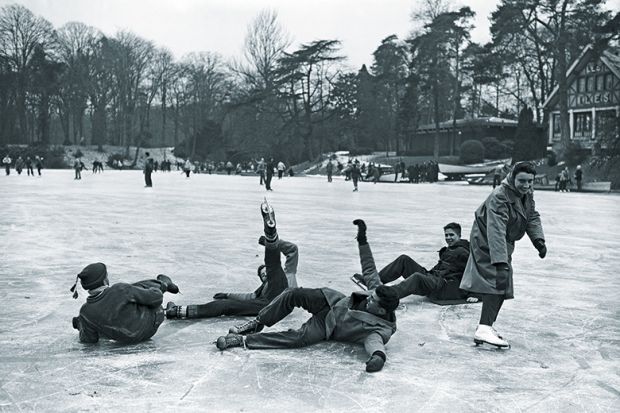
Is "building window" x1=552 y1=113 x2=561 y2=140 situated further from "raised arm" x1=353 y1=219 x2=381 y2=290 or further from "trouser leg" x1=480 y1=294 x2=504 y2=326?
"trouser leg" x1=480 y1=294 x2=504 y2=326

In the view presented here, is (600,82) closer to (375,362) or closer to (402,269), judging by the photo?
(402,269)

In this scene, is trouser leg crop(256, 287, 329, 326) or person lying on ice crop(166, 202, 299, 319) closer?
trouser leg crop(256, 287, 329, 326)

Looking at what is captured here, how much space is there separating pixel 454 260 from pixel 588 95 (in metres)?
45.4

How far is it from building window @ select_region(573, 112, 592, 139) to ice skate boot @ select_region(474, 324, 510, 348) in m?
45.6

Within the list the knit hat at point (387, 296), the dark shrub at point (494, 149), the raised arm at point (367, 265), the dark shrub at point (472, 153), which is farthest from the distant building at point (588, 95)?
the knit hat at point (387, 296)

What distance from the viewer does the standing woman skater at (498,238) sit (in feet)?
15.4

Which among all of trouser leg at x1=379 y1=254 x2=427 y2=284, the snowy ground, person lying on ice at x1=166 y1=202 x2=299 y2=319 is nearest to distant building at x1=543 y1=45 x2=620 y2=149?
the snowy ground

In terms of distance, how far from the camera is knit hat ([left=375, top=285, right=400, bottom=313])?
4.65 m

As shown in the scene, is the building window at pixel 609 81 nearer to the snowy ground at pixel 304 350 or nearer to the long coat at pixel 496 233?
the snowy ground at pixel 304 350

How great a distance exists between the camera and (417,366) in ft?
14.6

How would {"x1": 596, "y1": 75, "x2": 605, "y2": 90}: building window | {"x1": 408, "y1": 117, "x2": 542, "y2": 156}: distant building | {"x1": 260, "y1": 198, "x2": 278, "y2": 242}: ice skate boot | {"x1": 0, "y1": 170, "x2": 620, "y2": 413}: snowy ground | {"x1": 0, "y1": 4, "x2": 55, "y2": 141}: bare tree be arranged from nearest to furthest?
{"x1": 0, "y1": 170, "x2": 620, "y2": 413}: snowy ground → {"x1": 260, "y1": 198, "x2": 278, "y2": 242}: ice skate boot → {"x1": 596, "y1": 75, "x2": 605, "y2": 90}: building window → {"x1": 408, "y1": 117, "x2": 542, "y2": 156}: distant building → {"x1": 0, "y1": 4, "x2": 55, "y2": 141}: bare tree

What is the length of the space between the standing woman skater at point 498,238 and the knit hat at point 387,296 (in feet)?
1.84

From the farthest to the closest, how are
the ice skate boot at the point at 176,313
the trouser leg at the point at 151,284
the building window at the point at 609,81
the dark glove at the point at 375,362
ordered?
the building window at the point at 609,81 < the ice skate boot at the point at 176,313 < the trouser leg at the point at 151,284 < the dark glove at the point at 375,362

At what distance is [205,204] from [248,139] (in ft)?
138
